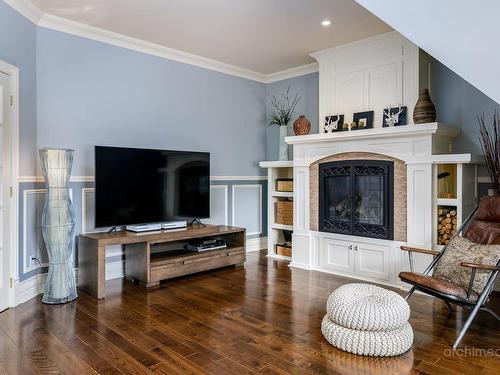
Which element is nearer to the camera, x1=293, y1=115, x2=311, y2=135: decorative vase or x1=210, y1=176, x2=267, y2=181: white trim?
x1=293, y1=115, x2=311, y2=135: decorative vase

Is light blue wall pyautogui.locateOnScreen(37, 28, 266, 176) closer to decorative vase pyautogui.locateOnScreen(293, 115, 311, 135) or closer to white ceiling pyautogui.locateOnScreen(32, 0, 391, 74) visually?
white ceiling pyautogui.locateOnScreen(32, 0, 391, 74)

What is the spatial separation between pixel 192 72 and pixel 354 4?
2.37 meters

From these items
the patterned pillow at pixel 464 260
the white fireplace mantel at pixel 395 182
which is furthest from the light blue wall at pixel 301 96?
the patterned pillow at pixel 464 260

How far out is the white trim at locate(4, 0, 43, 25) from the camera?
333cm

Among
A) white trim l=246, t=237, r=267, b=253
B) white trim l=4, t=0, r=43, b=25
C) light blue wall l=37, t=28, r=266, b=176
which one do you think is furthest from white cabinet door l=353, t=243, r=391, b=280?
white trim l=4, t=0, r=43, b=25

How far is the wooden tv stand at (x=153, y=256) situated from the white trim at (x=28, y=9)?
7.07ft

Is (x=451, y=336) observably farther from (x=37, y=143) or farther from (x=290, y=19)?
(x=37, y=143)

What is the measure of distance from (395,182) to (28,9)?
396 cm

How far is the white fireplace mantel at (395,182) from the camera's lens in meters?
3.77

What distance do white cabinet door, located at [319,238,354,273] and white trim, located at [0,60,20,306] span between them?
129 inches

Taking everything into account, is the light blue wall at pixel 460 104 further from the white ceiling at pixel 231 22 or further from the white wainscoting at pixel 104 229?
the white wainscoting at pixel 104 229

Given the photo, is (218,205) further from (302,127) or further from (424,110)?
(424,110)

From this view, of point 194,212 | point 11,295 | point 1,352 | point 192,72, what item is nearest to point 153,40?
point 192,72

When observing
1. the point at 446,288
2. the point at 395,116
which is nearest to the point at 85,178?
the point at 395,116
